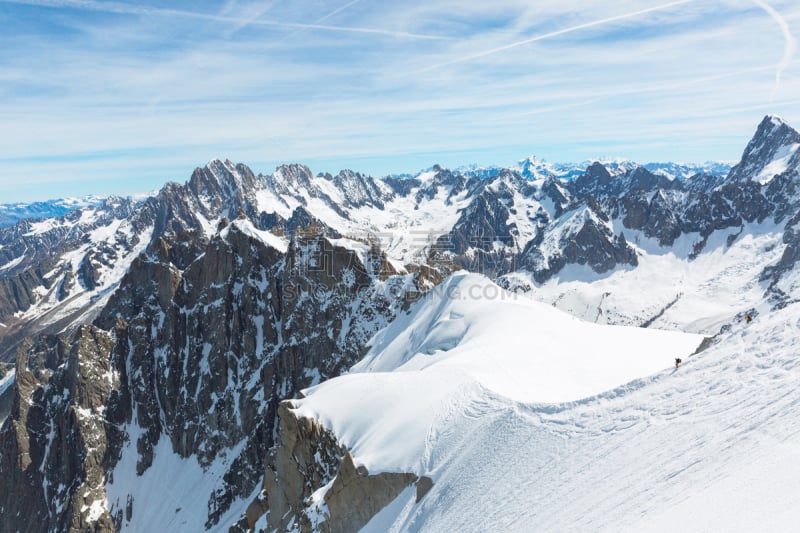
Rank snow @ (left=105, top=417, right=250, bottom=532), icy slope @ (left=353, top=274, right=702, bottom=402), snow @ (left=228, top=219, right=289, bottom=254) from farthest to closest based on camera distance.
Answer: snow @ (left=228, top=219, right=289, bottom=254), snow @ (left=105, top=417, right=250, bottom=532), icy slope @ (left=353, top=274, right=702, bottom=402)

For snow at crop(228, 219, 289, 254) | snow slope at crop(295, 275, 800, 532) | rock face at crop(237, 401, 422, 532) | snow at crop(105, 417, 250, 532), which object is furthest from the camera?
snow at crop(228, 219, 289, 254)

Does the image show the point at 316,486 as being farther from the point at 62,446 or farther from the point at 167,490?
the point at 62,446

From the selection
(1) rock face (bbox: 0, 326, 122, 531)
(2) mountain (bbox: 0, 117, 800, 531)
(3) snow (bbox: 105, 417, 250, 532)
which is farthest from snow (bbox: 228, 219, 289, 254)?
(1) rock face (bbox: 0, 326, 122, 531)

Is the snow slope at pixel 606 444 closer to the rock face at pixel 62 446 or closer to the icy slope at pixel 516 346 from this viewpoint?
the icy slope at pixel 516 346

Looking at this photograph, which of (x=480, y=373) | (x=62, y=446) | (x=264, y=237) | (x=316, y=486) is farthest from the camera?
(x=264, y=237)

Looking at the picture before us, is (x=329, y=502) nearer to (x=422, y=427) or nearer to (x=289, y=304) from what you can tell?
(x=422, y=427)

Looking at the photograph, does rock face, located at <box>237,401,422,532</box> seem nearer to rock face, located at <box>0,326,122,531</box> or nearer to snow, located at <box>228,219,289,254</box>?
snow, located at <box>228,219,289,254</box>

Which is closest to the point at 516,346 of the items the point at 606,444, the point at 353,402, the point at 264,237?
the point at 353,402

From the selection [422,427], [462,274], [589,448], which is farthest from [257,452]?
Result: [589,448]
